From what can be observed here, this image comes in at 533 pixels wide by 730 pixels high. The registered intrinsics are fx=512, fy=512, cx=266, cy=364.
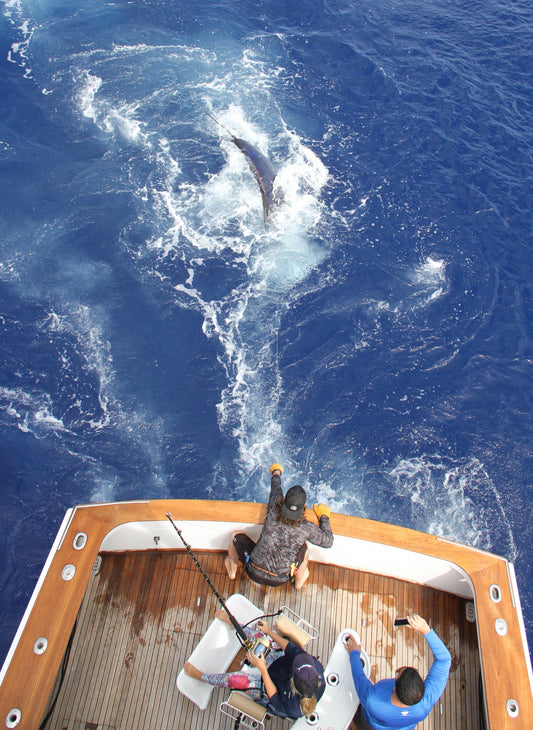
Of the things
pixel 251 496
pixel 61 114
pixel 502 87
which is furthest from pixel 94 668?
pixel 502 87

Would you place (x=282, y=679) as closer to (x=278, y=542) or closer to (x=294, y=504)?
(x=278, y=542)

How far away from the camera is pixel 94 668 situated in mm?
11922

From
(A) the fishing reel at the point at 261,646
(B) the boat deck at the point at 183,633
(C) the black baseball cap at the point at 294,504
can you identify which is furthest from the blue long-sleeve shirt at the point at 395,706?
(C) the black baseball cap at the point at 294,504

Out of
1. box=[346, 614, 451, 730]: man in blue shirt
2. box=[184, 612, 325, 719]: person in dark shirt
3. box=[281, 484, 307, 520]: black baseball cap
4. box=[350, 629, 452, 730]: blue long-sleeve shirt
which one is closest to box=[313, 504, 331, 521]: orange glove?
box=[281, 484, 307, 520]: black baseball cap

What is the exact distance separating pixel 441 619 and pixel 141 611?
7.37 metres

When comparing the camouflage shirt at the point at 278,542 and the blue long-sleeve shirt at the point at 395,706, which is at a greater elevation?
the camouflage shirt at the point at 278,542

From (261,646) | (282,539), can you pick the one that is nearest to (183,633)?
(261,646)

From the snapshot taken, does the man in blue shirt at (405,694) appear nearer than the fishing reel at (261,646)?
Yes

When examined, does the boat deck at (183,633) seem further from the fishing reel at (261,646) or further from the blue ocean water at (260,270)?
the blue ocean water at (260,270)

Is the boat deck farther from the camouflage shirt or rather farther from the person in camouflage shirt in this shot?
the camouflage shirt

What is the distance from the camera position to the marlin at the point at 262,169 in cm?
2645

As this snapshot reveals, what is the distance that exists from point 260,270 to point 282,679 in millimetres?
18116

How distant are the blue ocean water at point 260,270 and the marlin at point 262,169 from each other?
0.54m

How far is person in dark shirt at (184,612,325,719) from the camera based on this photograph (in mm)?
8438
